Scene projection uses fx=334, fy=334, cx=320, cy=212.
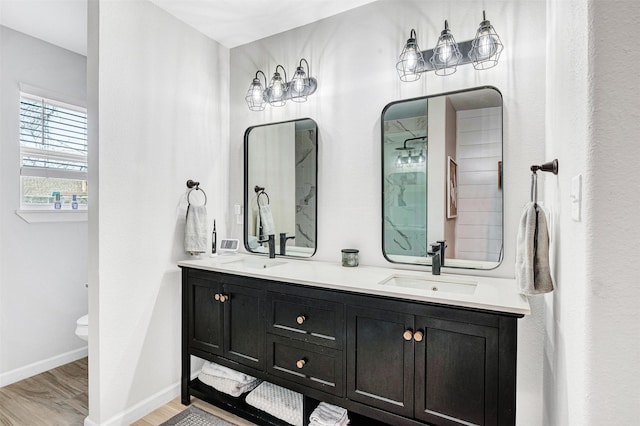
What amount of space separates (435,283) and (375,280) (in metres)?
0.34

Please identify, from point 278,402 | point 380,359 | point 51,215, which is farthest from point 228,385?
point 51,215

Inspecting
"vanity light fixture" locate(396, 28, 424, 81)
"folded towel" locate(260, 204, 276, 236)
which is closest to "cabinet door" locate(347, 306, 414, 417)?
"folded towel" locate(260, 204, 276, 236)

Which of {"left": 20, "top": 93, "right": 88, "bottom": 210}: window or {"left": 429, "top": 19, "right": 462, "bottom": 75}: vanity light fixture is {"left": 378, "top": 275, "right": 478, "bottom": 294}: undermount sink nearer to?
{"left": 429, "top": 19, "right": 462, "bottom": 75}: vanity light fixture

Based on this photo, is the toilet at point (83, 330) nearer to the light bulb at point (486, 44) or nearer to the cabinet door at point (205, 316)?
the cabinet door at point (205, 316)

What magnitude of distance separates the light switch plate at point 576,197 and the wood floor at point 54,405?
81.6 inches

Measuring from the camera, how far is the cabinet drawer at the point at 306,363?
1.72 metres

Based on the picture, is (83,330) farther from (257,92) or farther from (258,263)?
(257,92)

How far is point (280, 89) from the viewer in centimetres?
249

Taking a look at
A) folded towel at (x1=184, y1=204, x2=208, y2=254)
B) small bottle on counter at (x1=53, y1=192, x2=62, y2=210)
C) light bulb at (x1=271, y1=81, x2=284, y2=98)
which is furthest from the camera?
small bottle on counter at (x1=53, y1=192, x2=62, y2=210)

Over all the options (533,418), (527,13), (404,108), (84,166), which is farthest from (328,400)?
(84,166)

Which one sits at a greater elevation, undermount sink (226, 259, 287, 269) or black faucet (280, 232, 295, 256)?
black faucet (280, 232, 295, 256)

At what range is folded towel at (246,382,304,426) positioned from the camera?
6.22 feet

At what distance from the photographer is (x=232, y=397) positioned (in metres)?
2.15

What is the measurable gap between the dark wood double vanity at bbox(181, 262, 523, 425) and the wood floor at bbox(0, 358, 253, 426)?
0.10m
